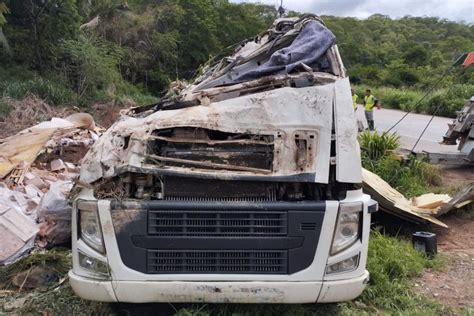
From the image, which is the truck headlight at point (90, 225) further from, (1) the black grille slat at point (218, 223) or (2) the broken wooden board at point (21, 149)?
(2) the broken wooden board at point (21, 149)

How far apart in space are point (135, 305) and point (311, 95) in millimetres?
1917

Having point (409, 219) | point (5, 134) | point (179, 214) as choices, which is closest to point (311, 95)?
point (179, 214)

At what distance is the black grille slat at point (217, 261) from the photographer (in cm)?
345

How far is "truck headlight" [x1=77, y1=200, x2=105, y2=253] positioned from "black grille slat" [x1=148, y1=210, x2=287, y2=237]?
333 mm

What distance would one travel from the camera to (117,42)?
101ft

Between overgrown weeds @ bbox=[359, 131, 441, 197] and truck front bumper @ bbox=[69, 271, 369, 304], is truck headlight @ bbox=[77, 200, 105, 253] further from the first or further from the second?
overgrown weeds @ bbox=[359, 131, 441, 197]

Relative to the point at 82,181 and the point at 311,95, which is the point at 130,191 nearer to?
the point at 82,181

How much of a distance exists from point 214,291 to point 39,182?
425cm

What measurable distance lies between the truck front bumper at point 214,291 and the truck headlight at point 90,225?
0.80 ft

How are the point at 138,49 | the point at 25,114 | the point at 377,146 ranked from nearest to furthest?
the point at 377,146, the point at 25,114, the point at 138,49

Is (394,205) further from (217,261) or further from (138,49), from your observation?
(138,49)

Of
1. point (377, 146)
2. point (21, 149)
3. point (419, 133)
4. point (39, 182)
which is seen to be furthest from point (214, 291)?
point (419, 133)

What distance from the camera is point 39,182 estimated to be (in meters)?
6.89

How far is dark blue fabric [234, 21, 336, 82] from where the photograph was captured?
448cm
